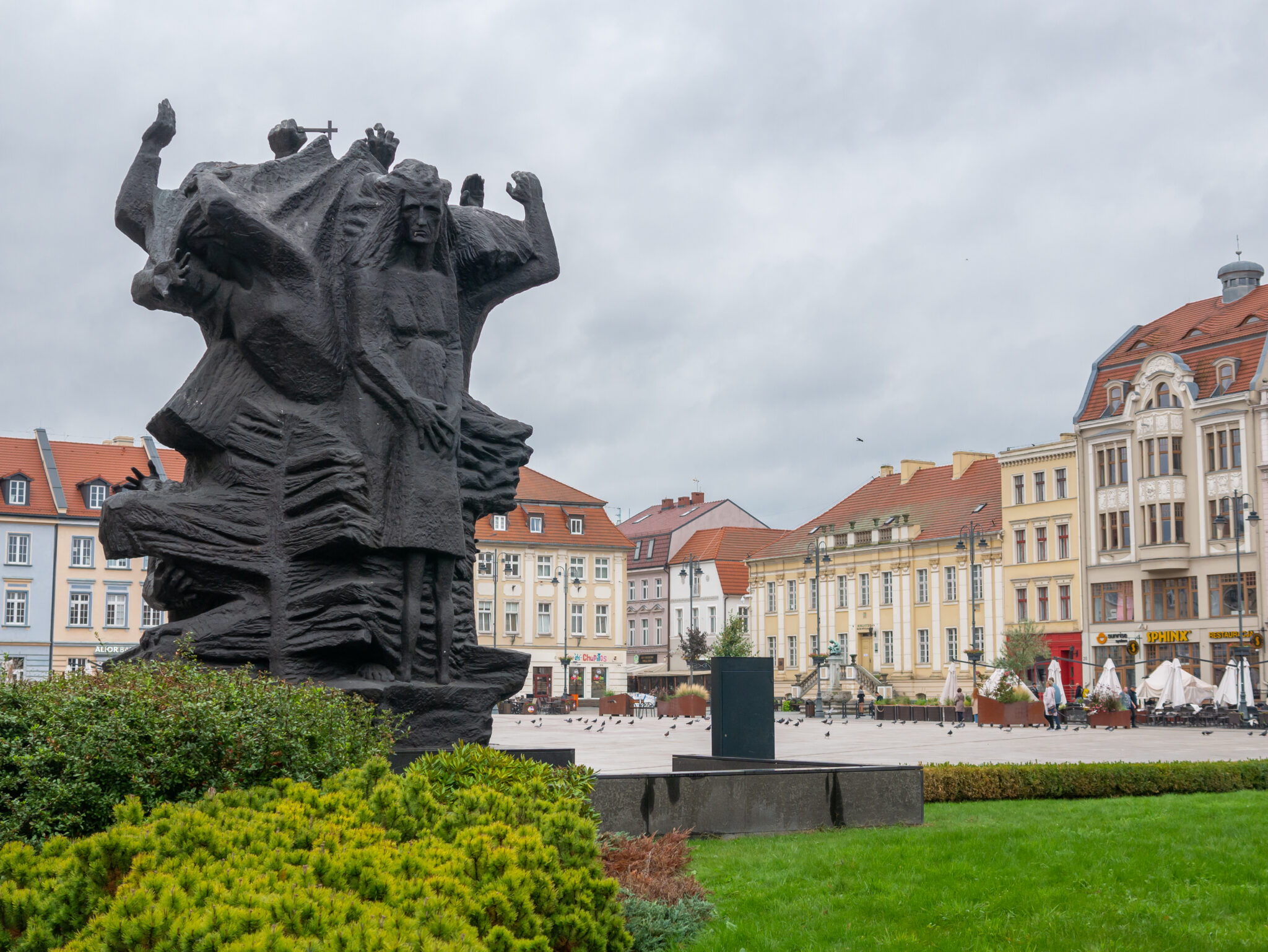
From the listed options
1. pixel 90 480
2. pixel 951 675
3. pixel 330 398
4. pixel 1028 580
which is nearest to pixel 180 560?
pixel 330 398

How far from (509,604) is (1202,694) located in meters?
39.1

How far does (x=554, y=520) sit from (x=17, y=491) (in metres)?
27.2

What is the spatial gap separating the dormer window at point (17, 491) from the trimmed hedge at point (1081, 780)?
48.4m

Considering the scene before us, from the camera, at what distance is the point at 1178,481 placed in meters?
52.0

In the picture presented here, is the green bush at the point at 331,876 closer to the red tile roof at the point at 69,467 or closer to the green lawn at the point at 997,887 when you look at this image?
the green lawn at the point at 997,887

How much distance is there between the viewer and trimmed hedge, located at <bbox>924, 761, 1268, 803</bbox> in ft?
44.4

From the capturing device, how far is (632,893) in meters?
6.70

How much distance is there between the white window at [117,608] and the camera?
5572 cm

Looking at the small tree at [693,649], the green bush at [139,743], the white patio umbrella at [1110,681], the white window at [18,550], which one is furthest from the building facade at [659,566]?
the green bush at [139,743]

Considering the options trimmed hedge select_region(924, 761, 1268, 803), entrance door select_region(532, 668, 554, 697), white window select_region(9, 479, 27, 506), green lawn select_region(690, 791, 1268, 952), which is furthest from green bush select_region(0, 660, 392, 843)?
entrance door select_region(532, 668, 554, 697)

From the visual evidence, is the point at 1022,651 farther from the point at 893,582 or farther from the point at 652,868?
the point at 652,868

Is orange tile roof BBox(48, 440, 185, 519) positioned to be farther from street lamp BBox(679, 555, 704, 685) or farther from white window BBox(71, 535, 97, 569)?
street lamp BBox(679, 555, 704, 685)

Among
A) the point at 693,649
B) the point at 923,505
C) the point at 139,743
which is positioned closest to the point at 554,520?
the point at 693,649

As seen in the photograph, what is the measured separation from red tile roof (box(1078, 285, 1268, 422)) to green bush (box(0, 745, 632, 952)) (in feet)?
163
